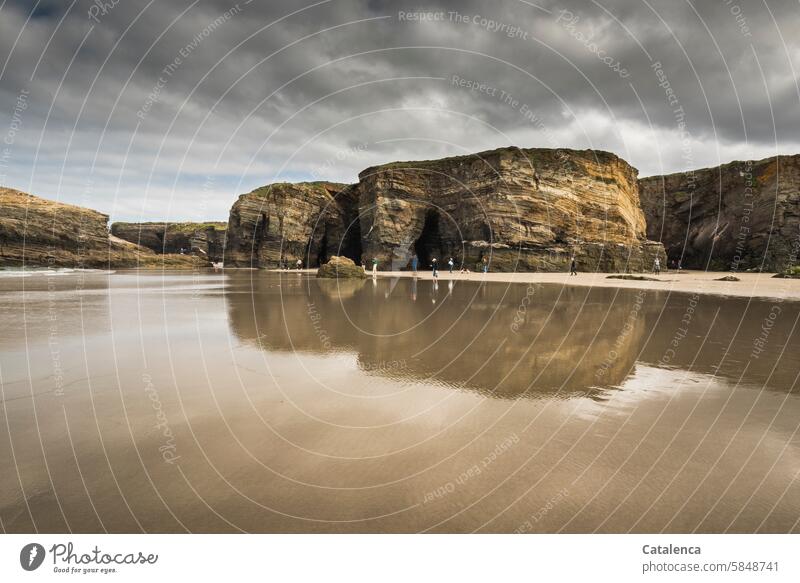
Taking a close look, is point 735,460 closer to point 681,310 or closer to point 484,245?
point 681,310

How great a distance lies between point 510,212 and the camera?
38.7 meters

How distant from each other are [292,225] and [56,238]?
138ft

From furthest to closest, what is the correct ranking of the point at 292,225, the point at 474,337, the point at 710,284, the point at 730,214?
the point at 292,225 → the point at 730,214 → the point at 710,284 → the point at 474,337

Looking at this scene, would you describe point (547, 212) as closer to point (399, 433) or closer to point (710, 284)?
point (710, 284)

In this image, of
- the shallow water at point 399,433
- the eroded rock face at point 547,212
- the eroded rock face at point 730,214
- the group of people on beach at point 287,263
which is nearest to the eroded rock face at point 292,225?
the group of people on beach at point 287,263

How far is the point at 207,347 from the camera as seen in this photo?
7742mm

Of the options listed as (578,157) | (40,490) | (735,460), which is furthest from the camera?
(578,157)

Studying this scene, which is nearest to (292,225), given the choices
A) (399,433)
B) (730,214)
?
(399,433)

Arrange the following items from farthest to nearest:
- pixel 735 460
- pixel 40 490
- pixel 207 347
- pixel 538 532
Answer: pixel 207 347 → pixel 735 460 → pixel 40 490 → pixel 538 532

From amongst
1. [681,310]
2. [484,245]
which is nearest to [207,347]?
[681,310]

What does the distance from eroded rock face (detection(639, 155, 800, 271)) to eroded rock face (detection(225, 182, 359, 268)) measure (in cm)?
4907

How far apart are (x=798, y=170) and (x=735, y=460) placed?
5630 cm

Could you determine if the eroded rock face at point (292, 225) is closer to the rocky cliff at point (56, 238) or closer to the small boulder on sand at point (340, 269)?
the rocky cliff at point (56, 238)

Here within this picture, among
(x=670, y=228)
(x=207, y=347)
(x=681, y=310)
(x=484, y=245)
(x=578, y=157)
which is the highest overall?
(x=578, y=157)
